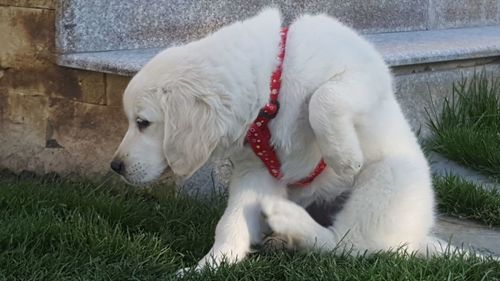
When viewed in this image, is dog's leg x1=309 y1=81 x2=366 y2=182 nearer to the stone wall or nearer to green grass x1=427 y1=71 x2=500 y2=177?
the stone wall

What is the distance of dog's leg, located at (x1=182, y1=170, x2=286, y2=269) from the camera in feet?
10.1

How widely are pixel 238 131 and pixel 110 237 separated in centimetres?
67

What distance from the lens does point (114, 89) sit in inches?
165

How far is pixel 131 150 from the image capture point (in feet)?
10.0

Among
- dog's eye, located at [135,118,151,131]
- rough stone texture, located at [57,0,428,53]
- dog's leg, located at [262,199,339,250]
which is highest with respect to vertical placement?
dog's eye, located at [135,118,151,131]

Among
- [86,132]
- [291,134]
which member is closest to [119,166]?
[291,134]

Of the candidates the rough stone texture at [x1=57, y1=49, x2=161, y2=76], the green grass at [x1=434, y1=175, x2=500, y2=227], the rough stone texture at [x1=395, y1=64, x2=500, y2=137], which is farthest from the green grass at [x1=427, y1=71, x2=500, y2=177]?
the rough stone texture at [x1=57, y1=49, x2=161, y2=76]

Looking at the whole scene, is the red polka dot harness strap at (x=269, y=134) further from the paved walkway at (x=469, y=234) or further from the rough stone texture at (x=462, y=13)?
the rough stone texture at (x=462, y=13)

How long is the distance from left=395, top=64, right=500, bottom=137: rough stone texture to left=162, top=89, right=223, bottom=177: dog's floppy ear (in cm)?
261

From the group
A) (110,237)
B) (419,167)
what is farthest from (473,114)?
(110,237)

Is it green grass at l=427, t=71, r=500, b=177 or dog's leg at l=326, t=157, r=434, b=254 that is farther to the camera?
green grass at l=427, t=71, r=500, b=177

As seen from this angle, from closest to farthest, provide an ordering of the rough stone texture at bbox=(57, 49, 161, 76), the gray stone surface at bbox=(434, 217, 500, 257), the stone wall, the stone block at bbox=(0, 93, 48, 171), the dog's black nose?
1. the dog's black nose
2. the gray stone surface at bbox=(434, 217, 500, 257)
3. the rough stone texture at bbox=(57, 49, 161, 76)
4. the stone wall
5. the stone block at bbox=(0, 93, 48, 171)

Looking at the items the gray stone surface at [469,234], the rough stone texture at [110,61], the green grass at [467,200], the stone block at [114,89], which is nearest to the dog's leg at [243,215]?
the gray stone surface at [469,234]

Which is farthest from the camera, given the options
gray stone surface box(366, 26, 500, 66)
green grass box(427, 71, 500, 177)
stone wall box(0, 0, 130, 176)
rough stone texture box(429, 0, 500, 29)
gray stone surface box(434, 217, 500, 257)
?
rough stone texture box(429, 0, 500, 29)
